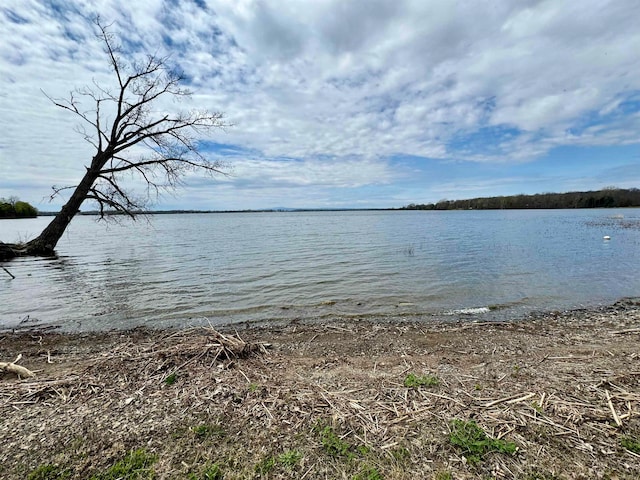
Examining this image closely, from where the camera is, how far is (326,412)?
4105 millimetres

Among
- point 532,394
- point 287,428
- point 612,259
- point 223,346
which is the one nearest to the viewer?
point 287,428

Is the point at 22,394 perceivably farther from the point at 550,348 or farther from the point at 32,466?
the point at 550,348

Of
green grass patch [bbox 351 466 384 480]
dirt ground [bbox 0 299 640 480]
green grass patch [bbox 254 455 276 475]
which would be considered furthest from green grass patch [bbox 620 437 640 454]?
green grass patch [bbox 254 455 276 475]

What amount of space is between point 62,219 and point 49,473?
81.6 feet

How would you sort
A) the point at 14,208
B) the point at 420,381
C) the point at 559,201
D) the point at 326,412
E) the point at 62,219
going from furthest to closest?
1. the point at 559,201
2. the point at 14,208
3. the point at 62,219
4. the point at 420,381
5. the point at 326,412

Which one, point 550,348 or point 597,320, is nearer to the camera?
point 550,348

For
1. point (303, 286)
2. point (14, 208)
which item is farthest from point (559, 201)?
point (14, 208)

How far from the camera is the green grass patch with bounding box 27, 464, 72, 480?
3.06 metres

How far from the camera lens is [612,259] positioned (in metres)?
20.0

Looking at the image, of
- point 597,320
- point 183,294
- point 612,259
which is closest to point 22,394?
point 183,294

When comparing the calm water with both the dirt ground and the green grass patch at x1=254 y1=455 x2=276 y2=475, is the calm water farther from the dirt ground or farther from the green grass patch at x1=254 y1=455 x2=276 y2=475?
the green grass patch at x1=254 y1=455 x2=276 y2=475

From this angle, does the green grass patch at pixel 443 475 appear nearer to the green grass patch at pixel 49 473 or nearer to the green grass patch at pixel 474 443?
the green grass patch at pixel 474 443

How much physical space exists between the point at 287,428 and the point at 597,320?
9954mm

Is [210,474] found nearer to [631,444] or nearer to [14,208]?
[631,444]
